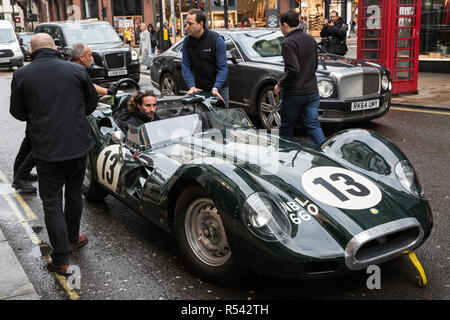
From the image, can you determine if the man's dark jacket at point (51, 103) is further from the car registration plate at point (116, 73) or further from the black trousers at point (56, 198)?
the car registration plate at point (116, 73)

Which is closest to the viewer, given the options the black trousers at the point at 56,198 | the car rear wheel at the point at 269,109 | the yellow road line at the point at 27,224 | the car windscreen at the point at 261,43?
the yellow road line at the point at 27,224

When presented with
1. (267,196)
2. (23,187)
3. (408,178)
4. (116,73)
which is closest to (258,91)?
Answer: (23,187)

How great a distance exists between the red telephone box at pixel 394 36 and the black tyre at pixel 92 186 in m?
8.18

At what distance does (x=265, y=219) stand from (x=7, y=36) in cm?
2335

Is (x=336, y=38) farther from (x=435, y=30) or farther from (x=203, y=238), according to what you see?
(x=203, y=238)

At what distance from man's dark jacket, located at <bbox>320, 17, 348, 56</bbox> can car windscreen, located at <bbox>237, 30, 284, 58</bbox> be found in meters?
2.89

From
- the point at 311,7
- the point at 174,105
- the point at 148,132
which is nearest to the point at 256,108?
the point at 174,105

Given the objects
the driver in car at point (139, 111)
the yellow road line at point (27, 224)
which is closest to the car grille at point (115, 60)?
the yellow road line at point (27, 224)

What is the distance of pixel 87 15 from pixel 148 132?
50.7m

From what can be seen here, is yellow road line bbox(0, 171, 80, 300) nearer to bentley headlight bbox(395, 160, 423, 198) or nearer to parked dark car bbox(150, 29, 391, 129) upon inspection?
bentley headlight bbox(395, 160, 423, 198)

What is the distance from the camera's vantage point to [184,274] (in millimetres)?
3775

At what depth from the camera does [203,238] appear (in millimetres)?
3600

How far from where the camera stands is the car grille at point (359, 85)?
795 centimetres

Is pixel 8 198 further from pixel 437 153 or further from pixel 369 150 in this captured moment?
pixel 437 153
